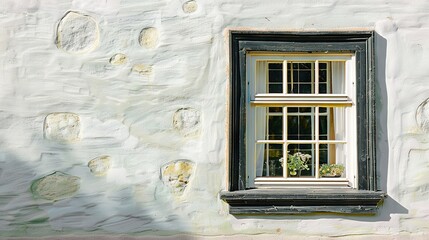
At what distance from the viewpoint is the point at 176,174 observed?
493 cm

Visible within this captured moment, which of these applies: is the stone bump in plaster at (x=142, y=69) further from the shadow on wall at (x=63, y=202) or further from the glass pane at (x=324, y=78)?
the glass pane at (x=324, y=78)

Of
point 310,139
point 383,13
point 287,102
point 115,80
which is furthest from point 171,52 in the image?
point 383,13

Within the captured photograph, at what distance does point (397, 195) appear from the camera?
499cm

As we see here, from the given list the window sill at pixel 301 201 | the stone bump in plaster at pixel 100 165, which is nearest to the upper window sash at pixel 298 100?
the window sill at pixel 301 201

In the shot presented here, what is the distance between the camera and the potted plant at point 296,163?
510 cm

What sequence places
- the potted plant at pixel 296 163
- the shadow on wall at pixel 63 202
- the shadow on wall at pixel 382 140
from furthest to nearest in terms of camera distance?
the potted plant at pixel 296 163, the shadow on wall at pixel 382 140, the shadow on wall at pixel 63 202

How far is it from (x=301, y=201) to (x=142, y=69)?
1.75 m

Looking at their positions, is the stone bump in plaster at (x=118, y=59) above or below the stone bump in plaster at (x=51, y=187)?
above

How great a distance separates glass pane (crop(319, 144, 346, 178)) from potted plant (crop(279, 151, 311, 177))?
0.15 m

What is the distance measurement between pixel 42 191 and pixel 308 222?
227 cm

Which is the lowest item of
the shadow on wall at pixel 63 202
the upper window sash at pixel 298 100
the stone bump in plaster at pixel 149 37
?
the shadow on wall at pixel 63 202

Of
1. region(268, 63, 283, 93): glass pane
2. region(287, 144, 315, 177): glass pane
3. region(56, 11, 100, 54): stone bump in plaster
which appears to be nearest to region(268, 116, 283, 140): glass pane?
region(287, 144, 315, 177): glass pane

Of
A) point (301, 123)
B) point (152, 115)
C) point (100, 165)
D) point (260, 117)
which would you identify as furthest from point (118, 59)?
point (301, 123)

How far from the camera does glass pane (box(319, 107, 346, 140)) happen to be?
5.13 m
